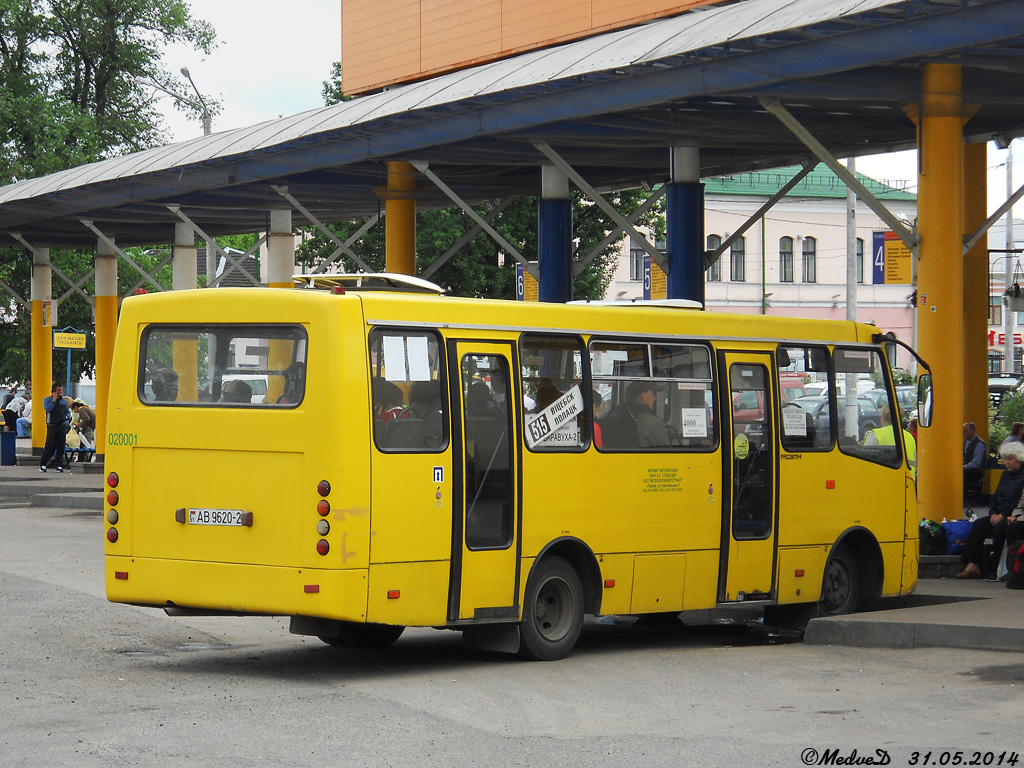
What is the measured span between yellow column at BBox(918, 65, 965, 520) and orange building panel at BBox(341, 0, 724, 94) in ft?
24.7

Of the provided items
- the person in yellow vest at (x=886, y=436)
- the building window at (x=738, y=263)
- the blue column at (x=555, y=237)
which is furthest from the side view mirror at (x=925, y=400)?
the building window at (x=738, y=263)

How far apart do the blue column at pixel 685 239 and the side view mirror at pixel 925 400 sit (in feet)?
20.4

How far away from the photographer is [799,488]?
44.4 feet

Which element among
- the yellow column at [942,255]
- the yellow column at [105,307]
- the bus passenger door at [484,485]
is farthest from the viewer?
the yellow column at [105,307]

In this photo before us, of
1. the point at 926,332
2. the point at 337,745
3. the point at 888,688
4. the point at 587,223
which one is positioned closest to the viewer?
the point at 337,745

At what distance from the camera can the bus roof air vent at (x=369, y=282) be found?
37.8ft

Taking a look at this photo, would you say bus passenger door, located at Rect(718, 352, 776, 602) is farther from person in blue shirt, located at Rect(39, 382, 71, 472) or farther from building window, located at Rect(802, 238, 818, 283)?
building window, located at Rect(802, 238, 818, 283)

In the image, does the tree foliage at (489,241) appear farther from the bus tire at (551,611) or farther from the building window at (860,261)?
the building window at (860,261)

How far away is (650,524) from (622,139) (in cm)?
917

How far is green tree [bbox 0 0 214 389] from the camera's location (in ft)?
154

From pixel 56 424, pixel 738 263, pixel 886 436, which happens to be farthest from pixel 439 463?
pixel 738 263

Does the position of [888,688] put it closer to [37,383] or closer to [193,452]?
[193,452]

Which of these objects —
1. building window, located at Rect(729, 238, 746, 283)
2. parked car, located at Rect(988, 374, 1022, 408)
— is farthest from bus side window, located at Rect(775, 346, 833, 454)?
building window, located at Rect(729, 238, 746, 283)

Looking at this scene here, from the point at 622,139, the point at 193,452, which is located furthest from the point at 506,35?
the point at 193,452
